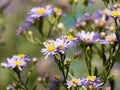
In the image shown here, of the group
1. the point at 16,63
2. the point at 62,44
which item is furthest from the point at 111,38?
the point at 16,63

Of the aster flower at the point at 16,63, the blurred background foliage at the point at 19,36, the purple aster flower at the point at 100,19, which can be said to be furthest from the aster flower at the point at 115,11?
the blurred background foliage at the point at 19,36

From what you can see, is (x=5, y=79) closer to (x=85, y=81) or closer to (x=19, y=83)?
(x=19, y=83)

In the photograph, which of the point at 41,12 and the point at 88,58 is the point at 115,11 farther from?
the point at 41,12

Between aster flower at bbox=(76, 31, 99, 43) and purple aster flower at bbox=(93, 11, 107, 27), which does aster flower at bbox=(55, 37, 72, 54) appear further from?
purple aster flower at bbox=(93, 11, 107, 27)

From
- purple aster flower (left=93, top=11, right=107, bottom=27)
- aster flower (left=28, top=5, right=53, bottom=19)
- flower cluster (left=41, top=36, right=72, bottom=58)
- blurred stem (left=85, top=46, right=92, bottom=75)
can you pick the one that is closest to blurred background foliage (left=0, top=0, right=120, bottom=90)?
purple aster flower (left=93, top=11, right=107, bottom=27)

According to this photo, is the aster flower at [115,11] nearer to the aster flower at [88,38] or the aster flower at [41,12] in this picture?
the aster flower at [88,38]

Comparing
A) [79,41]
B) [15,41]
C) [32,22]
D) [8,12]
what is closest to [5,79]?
[15,41]

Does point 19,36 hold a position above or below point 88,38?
above

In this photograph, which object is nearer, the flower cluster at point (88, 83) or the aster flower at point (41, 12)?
the flower cluster at point (88, 83)

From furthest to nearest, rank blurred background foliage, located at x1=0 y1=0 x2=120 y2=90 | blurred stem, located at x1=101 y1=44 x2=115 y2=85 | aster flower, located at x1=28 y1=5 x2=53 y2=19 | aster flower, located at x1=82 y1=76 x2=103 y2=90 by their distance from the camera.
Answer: blurred background foliage, located at x1=0 y1=0 x2=120 y2=90, aster flower, located at x1=28 y1=5 x2=53 y2=19, blurred stem, located at x1=101 y1=44 x2=115 y2=85, aster flower, located at x1=82 y1=76 x2=103 y2=90
